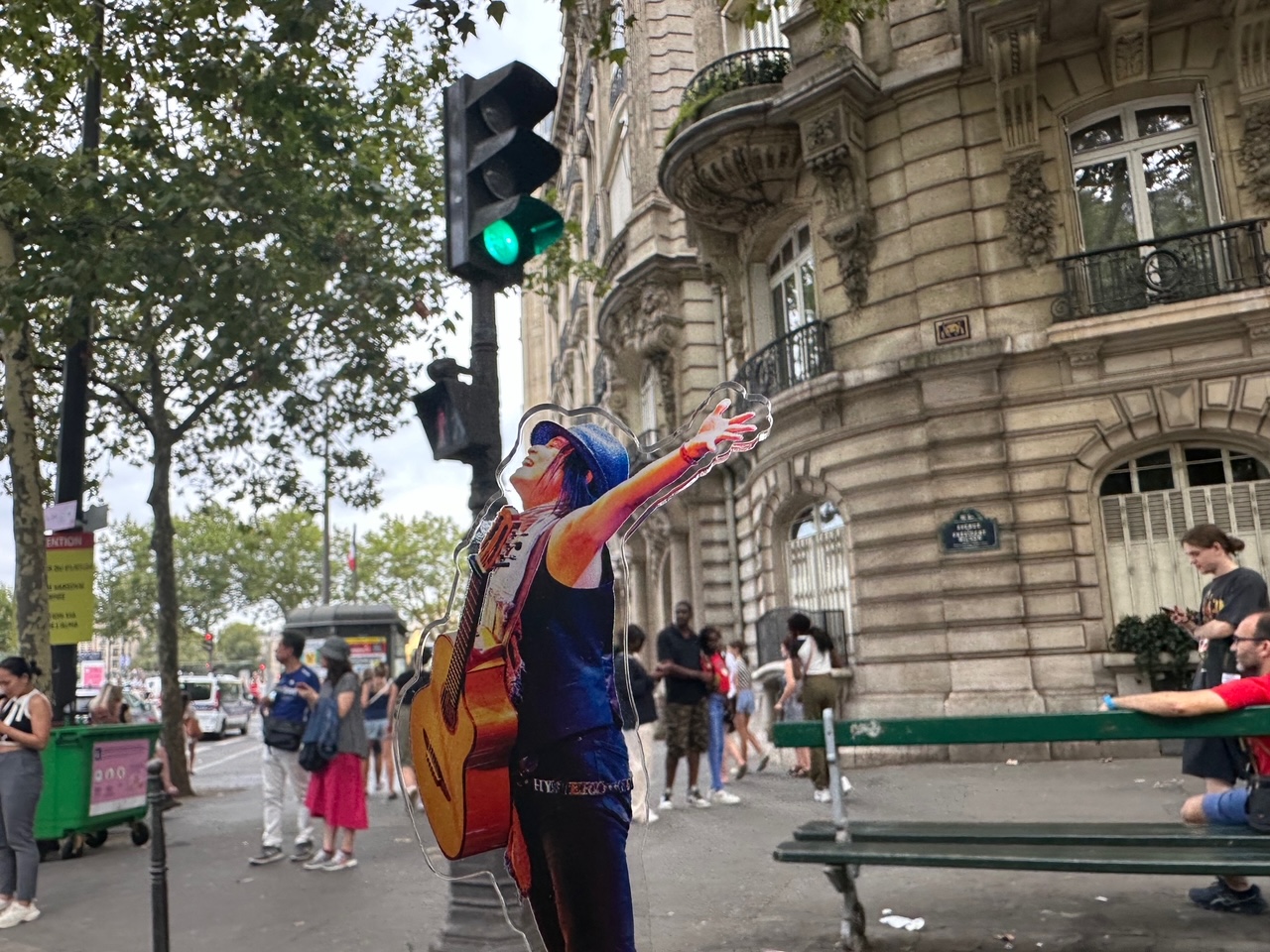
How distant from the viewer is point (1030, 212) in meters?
12.9

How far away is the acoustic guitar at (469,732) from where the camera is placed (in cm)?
360

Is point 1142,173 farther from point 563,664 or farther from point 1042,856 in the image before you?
point 563,664

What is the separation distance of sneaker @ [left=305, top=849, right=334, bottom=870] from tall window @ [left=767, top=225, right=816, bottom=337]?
387 inches

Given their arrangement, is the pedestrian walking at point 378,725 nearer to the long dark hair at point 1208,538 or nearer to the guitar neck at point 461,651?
the long dark hair at point 1208,538

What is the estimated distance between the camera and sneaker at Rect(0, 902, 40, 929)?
6664 mm

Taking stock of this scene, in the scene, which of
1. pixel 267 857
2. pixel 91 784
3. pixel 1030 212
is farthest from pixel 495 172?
pixel 1030 212

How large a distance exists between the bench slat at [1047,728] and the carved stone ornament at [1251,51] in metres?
10.3

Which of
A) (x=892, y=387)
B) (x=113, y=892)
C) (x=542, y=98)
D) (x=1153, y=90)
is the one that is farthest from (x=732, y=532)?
(x=542, y=98)

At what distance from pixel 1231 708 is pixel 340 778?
633cm

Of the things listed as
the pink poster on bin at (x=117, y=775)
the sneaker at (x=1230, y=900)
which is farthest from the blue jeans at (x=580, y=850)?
the pink poster on bin at (x=117, y=775)

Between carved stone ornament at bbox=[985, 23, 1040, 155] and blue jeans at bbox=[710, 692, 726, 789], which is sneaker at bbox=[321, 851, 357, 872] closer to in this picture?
blue jeans at bbox=[710, 692, 726, 789]

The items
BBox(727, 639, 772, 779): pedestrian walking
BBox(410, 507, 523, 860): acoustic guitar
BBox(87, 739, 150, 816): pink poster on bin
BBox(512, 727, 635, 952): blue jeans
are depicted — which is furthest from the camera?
BBox(727, 639, 772, 779): pedestrian walking

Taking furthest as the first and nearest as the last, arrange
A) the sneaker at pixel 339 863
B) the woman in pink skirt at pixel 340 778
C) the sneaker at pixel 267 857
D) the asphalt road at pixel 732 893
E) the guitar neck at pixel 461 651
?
the sneaker at pixel 267 857, the woman in pink skirt at pixel 340 778, the sneaker at pixel 339 863, the asphalt road at pixel 732 893, the guitar neck at pixel 461 651

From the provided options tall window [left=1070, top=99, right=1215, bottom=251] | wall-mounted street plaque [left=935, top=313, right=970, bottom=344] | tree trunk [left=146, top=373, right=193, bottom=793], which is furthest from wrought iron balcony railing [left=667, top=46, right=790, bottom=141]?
tree trunk [left=146, top=373, right=193, bottom=793]
